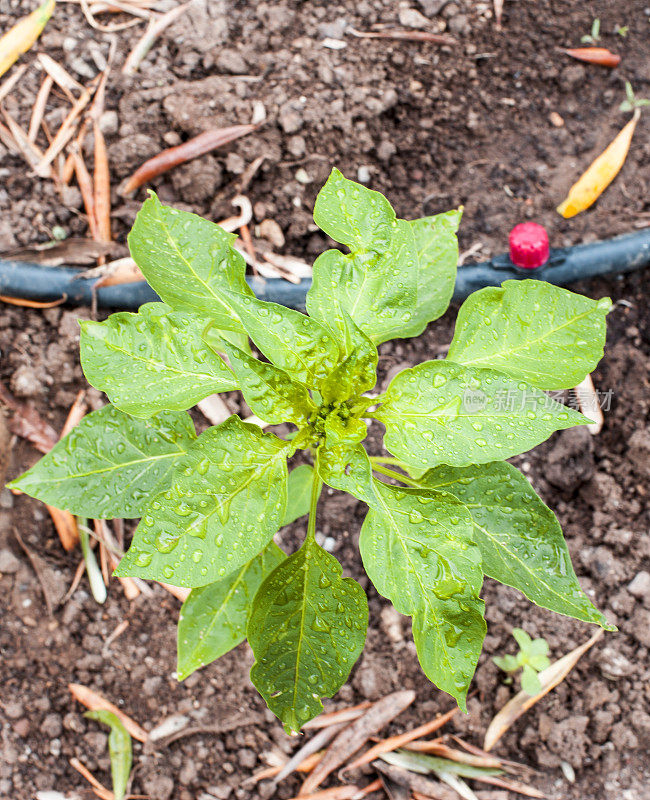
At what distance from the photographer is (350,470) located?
163 centimetres

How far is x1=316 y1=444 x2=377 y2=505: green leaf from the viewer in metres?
1.55

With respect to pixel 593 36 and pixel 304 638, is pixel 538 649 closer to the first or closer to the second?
pixel 304 638

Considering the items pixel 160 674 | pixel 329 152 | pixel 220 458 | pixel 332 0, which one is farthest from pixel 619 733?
pixel 332 0

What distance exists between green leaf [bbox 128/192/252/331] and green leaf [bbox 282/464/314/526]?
0.53 meters

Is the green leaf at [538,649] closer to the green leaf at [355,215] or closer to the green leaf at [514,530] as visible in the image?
the green leaf at [514,530]

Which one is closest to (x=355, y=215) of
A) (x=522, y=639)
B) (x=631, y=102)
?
(x=522, y=639)

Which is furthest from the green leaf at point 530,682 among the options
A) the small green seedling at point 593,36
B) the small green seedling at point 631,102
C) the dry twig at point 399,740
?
the small green seedling at point 593,36

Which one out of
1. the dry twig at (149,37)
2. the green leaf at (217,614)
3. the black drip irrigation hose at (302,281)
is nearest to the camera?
the green leaf at (217,614)

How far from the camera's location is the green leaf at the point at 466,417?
1496mm

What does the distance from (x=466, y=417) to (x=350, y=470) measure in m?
0.31

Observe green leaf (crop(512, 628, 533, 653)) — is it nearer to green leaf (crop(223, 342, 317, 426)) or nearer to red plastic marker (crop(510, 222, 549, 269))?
green leaf (crop(223, 342, 317, 426))

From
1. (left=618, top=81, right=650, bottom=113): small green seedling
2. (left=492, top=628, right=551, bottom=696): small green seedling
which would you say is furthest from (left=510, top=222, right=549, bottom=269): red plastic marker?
(left=492, top=628, right=551, bottom=696): small green seedling

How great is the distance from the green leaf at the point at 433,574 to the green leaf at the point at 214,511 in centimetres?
26

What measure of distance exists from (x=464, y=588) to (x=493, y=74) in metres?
2.76
